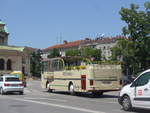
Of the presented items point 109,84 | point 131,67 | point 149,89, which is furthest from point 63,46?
point 149,89

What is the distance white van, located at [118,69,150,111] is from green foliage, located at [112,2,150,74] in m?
23.2

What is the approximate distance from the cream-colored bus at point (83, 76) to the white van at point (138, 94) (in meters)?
8.57

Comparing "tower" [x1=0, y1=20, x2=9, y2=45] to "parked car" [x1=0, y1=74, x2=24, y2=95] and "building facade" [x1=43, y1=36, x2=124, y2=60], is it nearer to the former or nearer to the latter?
"building facade" [x1=43, y1=36, x2=124, y2=60]

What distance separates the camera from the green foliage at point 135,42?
39969 mm

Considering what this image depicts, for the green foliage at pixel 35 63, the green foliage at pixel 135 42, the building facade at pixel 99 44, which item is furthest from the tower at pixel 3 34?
the green foliage at pixel 135 42

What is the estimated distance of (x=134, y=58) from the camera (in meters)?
40.3

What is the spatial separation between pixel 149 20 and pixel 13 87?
682 inches

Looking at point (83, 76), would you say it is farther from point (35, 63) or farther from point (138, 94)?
point (35, 63)

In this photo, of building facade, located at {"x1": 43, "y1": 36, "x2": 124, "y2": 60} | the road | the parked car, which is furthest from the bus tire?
building facade, located at {"x1": 43, "y1": 36, "x2": 124, "y2": 60}

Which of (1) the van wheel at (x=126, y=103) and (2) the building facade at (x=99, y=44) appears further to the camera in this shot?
(2) the building facade at (x=99, y=44)

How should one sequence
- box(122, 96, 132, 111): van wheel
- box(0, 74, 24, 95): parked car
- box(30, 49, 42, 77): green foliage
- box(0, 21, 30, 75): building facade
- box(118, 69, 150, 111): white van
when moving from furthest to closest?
box(30, 49, 42, 77): green foliage < box(0, 21, 30, 75): building facade < box(0, 74, 24, 95): parked car < box(122, 96, 132, 111): van wheel < box(118, 69, 150, 111): white van

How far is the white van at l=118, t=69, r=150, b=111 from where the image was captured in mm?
15477

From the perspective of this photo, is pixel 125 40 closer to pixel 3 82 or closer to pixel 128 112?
pixel 3 82

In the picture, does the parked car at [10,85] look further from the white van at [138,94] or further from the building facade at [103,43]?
the building facade at [103,43]
